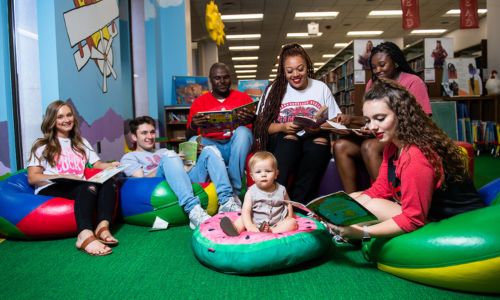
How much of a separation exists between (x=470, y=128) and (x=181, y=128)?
15.5 feet

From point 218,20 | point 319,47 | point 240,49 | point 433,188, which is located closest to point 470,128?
point 218,20

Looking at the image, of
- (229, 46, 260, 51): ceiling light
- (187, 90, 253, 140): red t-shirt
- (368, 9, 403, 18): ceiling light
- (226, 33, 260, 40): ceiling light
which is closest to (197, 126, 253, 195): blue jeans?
(187, 90, 253, 140): red t-shirt

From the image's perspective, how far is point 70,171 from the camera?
8.43 feet

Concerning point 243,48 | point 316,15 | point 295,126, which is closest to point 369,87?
point 295,126

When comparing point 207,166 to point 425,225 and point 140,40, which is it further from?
point 140,40

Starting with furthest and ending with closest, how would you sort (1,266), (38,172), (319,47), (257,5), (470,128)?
(319,47) → (257,5) → (470,128) → (38,172) → (1,266)

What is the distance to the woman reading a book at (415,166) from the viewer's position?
1.56m

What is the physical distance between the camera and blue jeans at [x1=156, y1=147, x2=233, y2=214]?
2.55 metres

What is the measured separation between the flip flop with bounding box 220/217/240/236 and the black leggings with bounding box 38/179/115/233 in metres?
0.79

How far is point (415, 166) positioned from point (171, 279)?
1.07 metres

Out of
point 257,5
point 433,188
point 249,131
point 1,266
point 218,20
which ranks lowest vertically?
point 1,266

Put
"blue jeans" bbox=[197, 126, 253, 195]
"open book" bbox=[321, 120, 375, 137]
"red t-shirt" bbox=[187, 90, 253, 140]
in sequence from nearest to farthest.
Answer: "open book" bbox=[321, 120, 375, 137]
"blue jeans" bbox=[197, 126, 253, 195]
"red t-shirt" bbox=[187, 90, 253, 140]

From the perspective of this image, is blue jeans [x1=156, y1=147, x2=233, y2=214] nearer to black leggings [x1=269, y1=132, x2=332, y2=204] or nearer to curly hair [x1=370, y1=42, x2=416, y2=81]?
black leggings [x1=269, y1=132, x2=332, y2=204]

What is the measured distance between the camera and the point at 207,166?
2791mm
